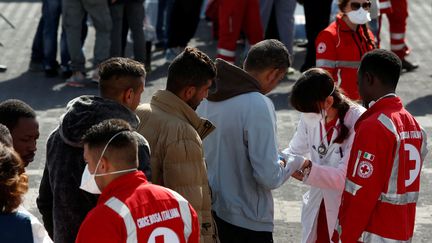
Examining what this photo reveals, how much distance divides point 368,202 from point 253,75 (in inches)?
40.5

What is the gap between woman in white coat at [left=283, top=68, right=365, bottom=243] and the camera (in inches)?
235

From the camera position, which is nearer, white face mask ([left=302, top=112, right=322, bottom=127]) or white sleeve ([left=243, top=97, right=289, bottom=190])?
white sleeve ([left=243, top=97, right=289, bottom=190])

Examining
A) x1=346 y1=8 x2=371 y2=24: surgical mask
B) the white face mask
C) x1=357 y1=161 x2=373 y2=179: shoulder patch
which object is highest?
x1=357 y1=161 x2=373 y2=179: shoulder patch

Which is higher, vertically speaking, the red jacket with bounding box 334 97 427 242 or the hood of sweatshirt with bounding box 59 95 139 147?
the hood of sweatshirt with bounding box 59 95 139 147

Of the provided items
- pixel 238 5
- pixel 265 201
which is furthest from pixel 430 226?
pixel 238 5

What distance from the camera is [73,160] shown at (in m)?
5.05

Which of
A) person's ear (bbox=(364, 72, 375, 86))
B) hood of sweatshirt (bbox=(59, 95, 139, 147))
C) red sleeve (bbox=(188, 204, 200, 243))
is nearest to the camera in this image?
red sleeve (bbox=(188, 204, 200, 243))

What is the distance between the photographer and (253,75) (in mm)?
5820

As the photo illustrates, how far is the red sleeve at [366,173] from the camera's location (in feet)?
17.4

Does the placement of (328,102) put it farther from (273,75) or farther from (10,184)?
(10,184)

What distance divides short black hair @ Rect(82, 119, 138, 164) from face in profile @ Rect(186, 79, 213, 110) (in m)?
0.90

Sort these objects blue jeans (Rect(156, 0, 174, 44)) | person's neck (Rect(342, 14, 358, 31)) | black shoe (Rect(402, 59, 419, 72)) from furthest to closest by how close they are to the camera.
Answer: blue jeans (Rect(156, 0, 174, 44))
black shoe (Rect(402, 59, 419, 72))
person's neck (Rect(342, 14, 358, 31))

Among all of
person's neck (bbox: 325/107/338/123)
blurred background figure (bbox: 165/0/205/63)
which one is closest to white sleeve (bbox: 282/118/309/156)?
person's neck (bbox: 325/107/338/123)

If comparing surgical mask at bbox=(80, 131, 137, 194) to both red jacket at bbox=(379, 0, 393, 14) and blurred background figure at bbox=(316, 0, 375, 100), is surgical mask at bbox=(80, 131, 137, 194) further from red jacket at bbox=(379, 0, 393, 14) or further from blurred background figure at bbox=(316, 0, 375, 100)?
red jacket at bbox=(379, 0, 393, 14)
